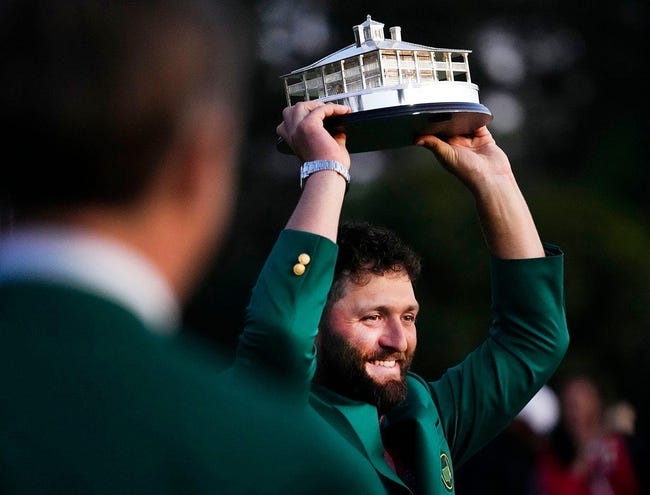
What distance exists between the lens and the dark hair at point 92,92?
4.19ft

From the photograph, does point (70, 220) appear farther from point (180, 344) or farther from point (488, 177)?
point (488, 177)

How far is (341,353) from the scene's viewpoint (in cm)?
329

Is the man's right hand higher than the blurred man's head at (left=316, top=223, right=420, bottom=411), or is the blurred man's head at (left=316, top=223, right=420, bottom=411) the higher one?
the man's right hand

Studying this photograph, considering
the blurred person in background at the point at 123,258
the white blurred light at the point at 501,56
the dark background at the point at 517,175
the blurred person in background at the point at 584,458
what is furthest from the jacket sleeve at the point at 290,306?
the white blurred light at the point at 501,56

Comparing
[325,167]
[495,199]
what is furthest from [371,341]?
[325,167]

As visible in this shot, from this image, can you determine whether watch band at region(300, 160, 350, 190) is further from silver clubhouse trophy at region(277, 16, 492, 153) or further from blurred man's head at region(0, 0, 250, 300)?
blurred man's head at region(0, 0, 250, 300)

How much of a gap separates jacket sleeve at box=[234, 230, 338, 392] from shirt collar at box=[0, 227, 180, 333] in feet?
3.70

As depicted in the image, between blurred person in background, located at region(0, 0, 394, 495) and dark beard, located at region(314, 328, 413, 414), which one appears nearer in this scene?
blurred person in background, located at region(0, 0, 394, 495)

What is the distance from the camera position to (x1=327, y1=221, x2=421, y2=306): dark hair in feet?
11.3

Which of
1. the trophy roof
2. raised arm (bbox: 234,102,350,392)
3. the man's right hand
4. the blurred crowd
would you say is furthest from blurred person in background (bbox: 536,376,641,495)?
raised arm (bbox: 234,102,350,392)

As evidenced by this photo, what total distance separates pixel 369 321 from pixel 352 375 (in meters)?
0.21

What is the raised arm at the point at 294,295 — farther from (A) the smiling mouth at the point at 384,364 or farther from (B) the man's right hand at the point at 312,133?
(A) the smiling mouth at the point at 384,364

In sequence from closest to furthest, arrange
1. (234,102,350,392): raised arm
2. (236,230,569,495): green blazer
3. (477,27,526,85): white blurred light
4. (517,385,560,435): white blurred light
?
(234,102,350,392): raised arm
(236,230,569,495): green blazer
(517,385,560,435): white blurred light
(477,27,526,85): white blurred light

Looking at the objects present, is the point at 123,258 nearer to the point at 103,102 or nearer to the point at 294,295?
the point at 103,102
